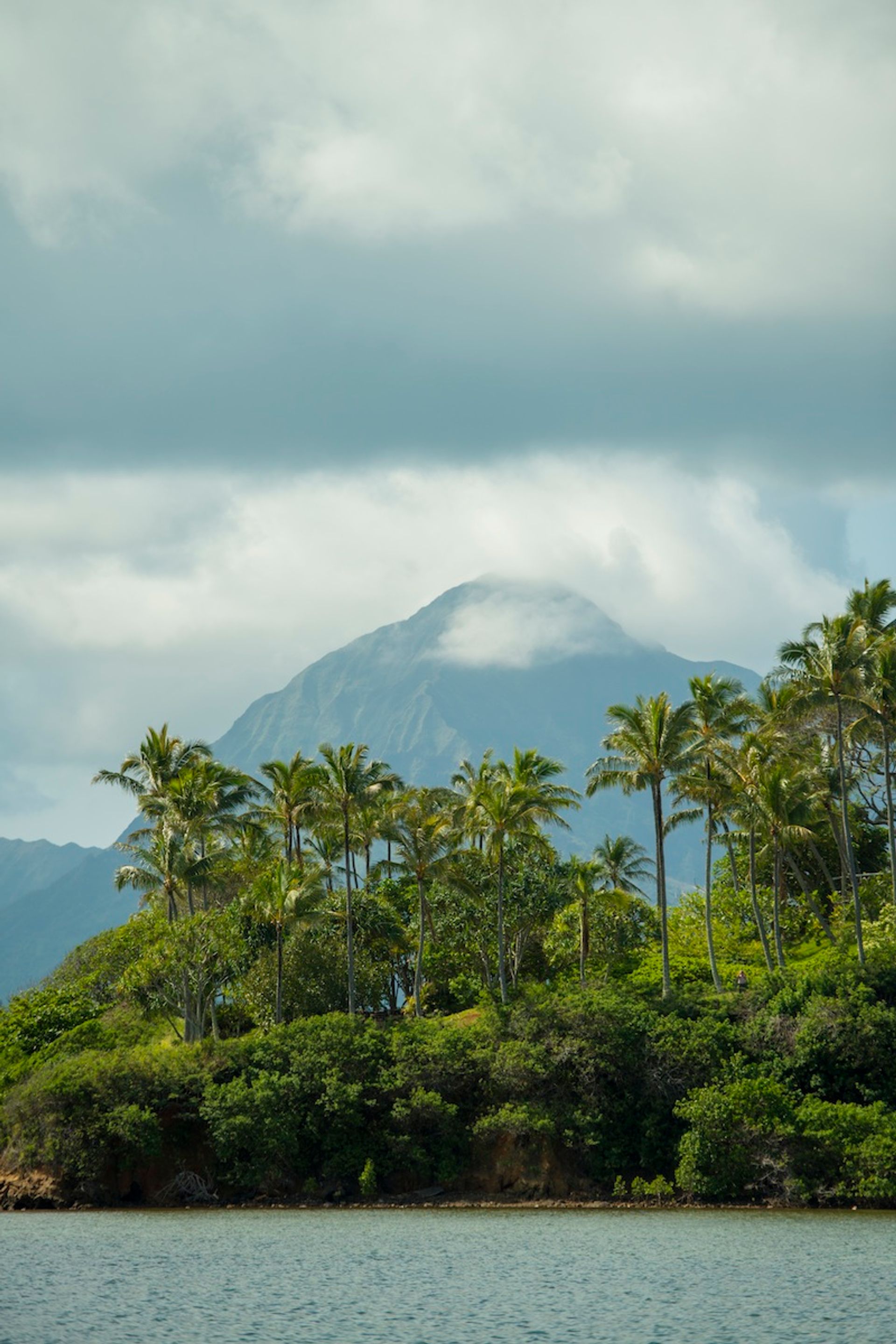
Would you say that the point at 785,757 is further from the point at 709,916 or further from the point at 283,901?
the point at 283,901

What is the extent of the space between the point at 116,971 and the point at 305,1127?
2202cm

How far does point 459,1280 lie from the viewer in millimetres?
32312

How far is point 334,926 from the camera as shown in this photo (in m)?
71.1

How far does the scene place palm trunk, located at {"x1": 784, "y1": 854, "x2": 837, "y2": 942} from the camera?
67.9 m

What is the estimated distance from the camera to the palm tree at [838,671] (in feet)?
188

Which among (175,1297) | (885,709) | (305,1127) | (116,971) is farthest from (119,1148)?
(885,709)

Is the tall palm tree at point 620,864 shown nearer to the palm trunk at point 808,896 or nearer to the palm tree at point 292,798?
the palm trunk at point 808,896

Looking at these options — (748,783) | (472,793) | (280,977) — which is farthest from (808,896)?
(280,977)

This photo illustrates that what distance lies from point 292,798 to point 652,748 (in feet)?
78.6

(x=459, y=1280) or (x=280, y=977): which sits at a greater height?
(x=280, y=977)

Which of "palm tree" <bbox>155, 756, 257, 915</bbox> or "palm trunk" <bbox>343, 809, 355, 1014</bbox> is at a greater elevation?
"palm tree" <bbox>155, 756, 257, 915</bbox>

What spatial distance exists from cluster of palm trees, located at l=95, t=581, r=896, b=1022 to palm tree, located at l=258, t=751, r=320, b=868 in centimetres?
14

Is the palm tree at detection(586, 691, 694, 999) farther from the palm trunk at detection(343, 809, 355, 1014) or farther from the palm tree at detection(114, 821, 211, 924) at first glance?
the palm tree at detection(114, 821, 211, 924)

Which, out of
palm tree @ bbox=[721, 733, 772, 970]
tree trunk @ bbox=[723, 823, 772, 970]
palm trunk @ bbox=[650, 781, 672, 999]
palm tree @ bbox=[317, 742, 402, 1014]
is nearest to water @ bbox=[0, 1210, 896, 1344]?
palm trunk @ bbox=[650, 781, 672, 999]
